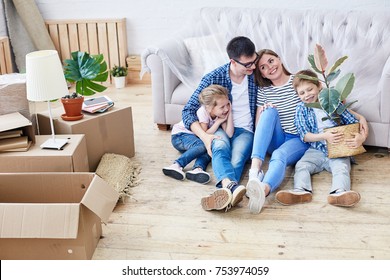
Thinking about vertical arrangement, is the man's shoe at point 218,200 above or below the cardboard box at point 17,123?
below

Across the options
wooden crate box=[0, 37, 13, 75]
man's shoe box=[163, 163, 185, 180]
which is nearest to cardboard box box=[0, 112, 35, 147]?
man's shoe box=[163, 163, 185, 180]

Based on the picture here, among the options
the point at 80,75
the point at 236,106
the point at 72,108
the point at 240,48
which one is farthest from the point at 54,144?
the point at 240,48

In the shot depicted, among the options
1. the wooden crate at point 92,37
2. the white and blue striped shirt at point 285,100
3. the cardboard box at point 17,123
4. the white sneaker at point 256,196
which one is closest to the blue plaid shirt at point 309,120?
the white and blue striped shirt at point 285,100

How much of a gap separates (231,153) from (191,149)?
0.24 m

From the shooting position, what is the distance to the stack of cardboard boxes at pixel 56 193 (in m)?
2.01

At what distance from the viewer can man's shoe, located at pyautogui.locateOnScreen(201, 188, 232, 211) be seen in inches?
98.0

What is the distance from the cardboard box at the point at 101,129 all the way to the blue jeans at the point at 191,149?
0.29m

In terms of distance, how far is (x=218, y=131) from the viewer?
9.82 ft

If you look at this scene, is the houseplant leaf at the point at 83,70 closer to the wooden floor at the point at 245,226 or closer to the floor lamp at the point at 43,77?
the floor lamp at the point at 43,77

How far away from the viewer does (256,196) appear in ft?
8.21

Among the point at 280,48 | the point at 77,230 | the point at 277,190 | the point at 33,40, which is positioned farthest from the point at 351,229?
the point at 33,40

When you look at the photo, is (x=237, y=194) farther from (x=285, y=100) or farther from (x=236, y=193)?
(x=285, y=100)

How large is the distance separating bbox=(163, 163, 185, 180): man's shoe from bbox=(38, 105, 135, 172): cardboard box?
0.38 meters

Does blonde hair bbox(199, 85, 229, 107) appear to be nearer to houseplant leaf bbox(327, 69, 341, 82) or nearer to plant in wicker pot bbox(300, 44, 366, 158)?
plant in wicker pot bbox(300, 44, 366, 158)
